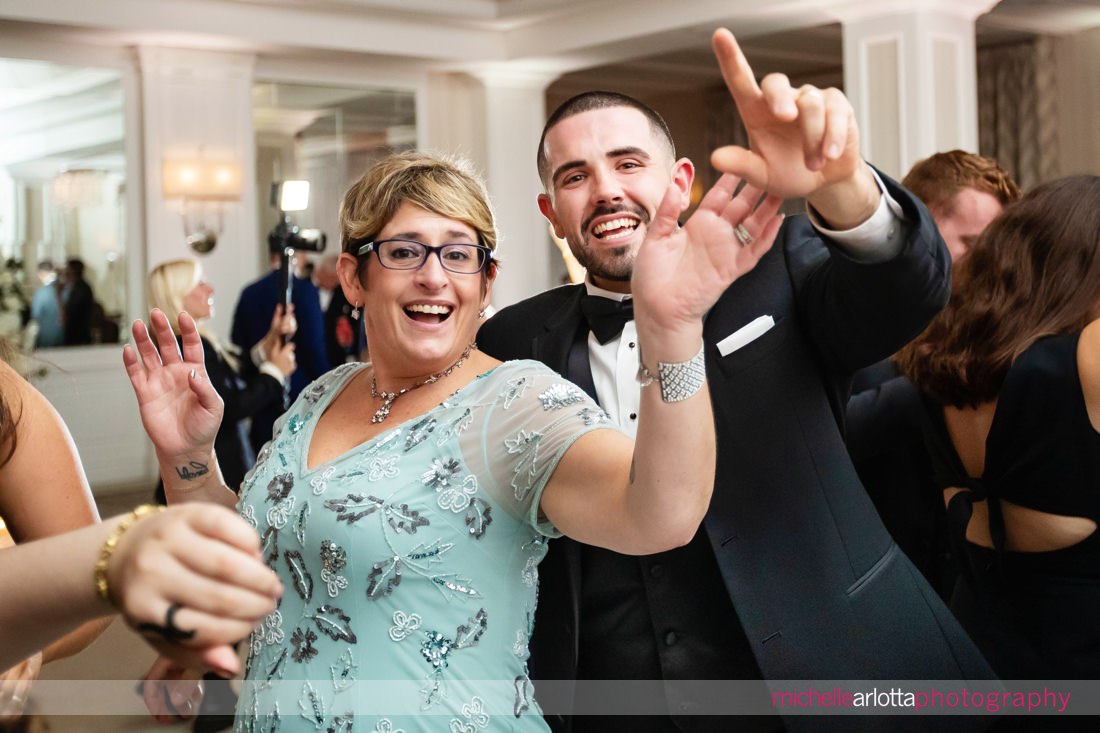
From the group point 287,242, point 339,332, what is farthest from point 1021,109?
point 287,242

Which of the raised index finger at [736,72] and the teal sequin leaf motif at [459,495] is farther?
the teal sequin leaf motif at [459,495]

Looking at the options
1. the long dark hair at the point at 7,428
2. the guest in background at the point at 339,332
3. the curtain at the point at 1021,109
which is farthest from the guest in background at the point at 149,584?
the curtain at the point at 1021,109

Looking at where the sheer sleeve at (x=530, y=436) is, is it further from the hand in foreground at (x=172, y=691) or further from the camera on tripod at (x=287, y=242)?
the camera on tripod at (x=287, y=242)

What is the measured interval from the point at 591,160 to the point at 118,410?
7.29 meters

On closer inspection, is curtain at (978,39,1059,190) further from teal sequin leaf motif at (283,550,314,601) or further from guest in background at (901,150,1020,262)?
teal sequin leaf motif at (283,550,314,601)

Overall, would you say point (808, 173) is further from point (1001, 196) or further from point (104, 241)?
point (104, 241)

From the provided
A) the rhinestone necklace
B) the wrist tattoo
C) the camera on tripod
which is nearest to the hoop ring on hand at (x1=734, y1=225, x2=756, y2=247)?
the rhinestone necklace

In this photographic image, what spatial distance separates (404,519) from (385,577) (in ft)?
0.25

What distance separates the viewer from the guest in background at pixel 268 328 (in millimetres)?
5223

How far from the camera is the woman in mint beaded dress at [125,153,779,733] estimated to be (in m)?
1.25

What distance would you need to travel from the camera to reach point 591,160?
74.9 inches

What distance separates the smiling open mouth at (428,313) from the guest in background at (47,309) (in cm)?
711

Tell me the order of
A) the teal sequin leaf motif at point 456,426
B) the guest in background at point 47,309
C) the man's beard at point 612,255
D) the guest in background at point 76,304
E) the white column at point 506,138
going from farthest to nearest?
1. the white column at point 506,138
2. the guest in background at point 76,304
3. the guest in background at point 47,309
4. the man's beard at point 612,255
5. the teal sequin leaf motif at point 456,426

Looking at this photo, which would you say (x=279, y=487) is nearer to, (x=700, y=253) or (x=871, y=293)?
(x=700, y=253)
